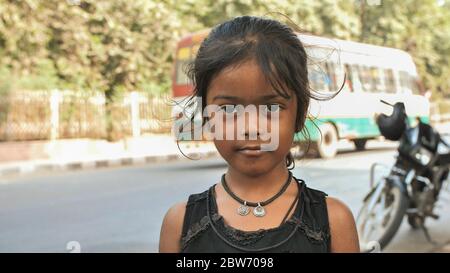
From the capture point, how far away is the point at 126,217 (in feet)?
13.1

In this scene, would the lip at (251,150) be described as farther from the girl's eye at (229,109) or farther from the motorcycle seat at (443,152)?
the motorcycle seat at (443,152)

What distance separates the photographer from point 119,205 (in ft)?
14.5

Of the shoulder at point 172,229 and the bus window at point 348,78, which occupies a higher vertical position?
the bus window at point 348,78

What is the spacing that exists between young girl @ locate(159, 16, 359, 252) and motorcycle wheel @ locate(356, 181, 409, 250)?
1892mm

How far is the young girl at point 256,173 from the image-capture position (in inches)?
32.9

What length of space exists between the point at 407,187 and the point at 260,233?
2093 millimetres

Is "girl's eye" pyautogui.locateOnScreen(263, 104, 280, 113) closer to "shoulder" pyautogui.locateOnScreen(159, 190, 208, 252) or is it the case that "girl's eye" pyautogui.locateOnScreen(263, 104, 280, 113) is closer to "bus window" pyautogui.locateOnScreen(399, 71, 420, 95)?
"shoulder" pyautogui.locateOnScreen(159, 190, 208, 252)

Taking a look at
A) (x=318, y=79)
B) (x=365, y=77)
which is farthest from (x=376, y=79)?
(x=318, y=79)

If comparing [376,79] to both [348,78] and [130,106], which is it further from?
[130,106]

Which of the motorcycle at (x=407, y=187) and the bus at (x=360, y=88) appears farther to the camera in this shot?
the motorcycle at (x=407, y=187)

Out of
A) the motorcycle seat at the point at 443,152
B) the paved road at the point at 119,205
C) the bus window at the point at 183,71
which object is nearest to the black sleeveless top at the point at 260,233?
the bus window at the point at 183,71

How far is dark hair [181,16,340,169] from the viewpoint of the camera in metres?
0.85
